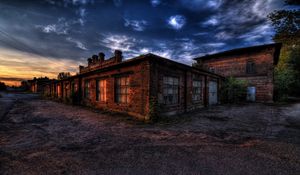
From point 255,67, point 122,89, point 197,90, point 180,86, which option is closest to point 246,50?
point 255,67

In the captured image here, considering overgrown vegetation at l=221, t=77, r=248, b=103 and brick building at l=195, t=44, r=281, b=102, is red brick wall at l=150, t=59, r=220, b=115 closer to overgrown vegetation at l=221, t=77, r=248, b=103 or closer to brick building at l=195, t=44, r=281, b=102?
overgrown vegetation at l=221, t=77, r=248, b=103

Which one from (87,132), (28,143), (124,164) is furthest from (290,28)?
(28,143)

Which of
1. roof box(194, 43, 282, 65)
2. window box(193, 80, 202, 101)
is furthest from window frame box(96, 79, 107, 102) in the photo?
roof box(194, 43, 282, 65)

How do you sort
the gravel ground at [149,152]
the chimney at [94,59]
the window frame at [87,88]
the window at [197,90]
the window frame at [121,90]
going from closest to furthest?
1. the gravel ground at [149,152]
2. the window frame at [121,90]
3. the window at [197,90]
4. the window frame at [87,88]
5. the chimney at [94,59]

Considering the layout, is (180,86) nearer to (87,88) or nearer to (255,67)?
(87,88)

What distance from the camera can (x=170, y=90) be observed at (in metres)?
8.69

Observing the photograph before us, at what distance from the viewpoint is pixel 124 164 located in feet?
9.73

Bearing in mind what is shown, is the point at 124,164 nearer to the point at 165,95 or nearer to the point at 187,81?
the point at 165,95

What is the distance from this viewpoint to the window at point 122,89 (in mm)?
8906

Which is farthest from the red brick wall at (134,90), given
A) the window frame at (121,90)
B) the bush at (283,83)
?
the bush at (283,83)

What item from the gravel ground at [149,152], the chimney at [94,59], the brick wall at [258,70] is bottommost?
the gravel ground at [149,152]

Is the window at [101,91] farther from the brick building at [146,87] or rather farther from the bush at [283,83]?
the bush at [283,83]

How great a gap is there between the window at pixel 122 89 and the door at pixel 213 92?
351 inches

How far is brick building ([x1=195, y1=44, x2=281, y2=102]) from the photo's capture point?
17578 millimetres
